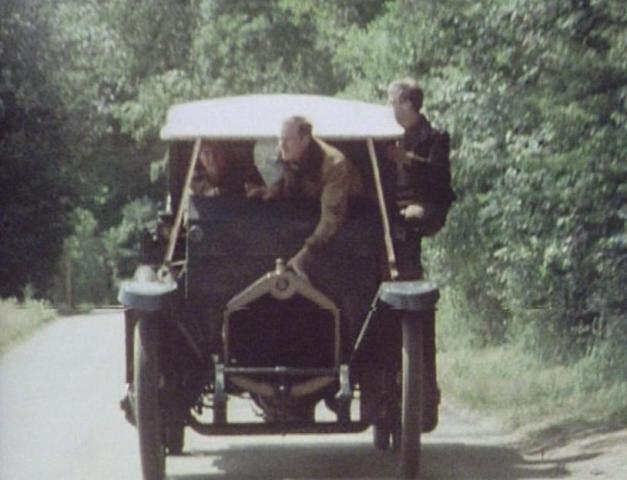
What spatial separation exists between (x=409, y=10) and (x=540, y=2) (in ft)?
18.6

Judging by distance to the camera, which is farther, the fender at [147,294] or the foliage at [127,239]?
the foliage at [127,239]

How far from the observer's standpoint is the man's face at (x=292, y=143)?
11648mm

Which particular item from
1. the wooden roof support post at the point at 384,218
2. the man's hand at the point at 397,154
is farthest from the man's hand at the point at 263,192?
the man's hand at the point at 397,154

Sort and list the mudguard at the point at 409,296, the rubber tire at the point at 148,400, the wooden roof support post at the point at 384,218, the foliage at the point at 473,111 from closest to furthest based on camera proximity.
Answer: the rubber tire at the point at 148,400 < the mudguard at the point at 409,296 < the wooden roof support post at the point at 384,218 < the foliage at the point at 473,111

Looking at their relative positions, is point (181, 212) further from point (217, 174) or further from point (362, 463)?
point (362, 463)

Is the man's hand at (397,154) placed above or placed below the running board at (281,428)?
above

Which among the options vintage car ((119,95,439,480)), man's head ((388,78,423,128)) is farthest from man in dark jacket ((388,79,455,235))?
vintage car ((119,95,439,480))

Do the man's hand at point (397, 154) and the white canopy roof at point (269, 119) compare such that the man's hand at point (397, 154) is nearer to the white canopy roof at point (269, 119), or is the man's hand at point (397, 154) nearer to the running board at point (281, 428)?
the white canopy roof at point (269, 119)

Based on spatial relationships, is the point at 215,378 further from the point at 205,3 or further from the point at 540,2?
the point at 205,3

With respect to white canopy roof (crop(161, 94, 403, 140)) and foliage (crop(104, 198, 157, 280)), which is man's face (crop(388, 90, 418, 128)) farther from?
foliage (crop(104, 198, 157, 280))

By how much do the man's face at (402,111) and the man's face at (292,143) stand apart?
1.09 m

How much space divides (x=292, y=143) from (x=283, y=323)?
112cm

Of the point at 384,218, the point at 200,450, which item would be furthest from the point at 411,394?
the point at 200,450

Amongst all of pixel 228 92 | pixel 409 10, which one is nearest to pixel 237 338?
pixel 409 10
